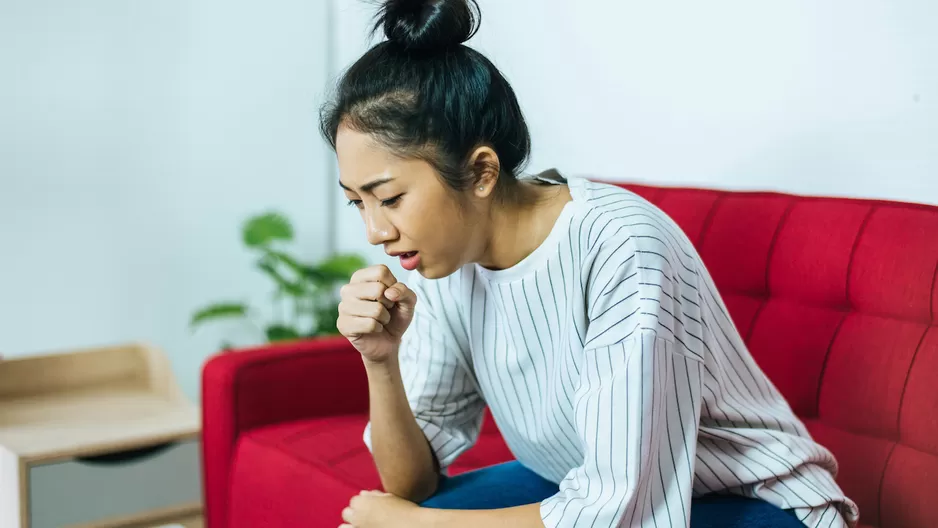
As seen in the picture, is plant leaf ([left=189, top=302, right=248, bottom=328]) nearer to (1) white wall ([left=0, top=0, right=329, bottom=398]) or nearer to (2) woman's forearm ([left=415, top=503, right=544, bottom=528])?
(1) white wall ([left=0, top=0, right=329, bottom=398])

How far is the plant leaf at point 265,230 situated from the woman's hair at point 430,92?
1.83m

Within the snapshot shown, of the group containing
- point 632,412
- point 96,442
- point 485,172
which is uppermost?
point 485,172

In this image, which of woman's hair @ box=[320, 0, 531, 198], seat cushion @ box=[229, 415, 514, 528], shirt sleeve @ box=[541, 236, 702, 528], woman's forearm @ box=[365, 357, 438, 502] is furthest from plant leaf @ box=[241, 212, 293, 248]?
shirt sleeve @ box=[541, 236, 702, 528]

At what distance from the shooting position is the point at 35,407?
92.7 inches

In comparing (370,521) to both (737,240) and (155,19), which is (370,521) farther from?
(155,19)

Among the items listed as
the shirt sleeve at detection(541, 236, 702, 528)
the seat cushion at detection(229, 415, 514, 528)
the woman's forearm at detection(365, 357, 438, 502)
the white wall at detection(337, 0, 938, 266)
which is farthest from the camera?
the white wall at detection(337, 0, 938, 266)

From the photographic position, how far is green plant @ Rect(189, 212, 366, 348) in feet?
9.50

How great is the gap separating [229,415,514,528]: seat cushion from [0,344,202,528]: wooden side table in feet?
1.26

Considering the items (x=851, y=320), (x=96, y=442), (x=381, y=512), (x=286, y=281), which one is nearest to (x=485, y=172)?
(x=381, y=512)

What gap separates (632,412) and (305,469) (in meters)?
0.78

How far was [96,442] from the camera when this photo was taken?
6.70 ft

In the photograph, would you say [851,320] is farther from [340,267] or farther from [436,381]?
[340,267]

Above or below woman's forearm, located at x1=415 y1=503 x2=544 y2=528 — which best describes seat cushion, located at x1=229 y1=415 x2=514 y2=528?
below

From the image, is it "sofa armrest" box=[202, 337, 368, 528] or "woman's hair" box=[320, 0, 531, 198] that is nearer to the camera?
"woman's hair" box=[320, 0, 531, 198]
